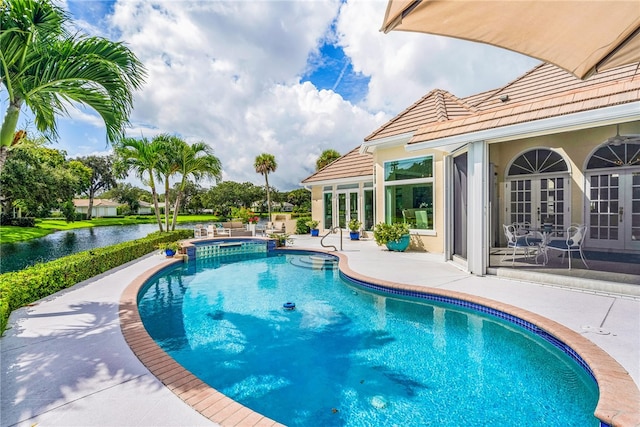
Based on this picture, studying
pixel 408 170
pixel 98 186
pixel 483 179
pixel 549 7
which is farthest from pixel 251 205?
pixel 549 7

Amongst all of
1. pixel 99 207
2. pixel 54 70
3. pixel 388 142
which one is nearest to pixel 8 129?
pixel 54 70

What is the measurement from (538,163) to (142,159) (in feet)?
61.1

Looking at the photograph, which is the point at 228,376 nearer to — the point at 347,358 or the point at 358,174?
the point at 347,358

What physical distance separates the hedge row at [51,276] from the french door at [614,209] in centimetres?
1558

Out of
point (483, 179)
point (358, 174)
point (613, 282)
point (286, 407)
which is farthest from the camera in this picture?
point (358, 174)

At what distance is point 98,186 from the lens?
5984 cm

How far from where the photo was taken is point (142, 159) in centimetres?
1656

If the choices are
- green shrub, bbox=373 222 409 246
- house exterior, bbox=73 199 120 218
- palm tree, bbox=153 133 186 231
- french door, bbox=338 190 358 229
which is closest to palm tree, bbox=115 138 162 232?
palm tree, bbox=153 133 186 231

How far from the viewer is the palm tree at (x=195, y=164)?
18.3m

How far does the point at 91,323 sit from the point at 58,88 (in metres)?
3.91

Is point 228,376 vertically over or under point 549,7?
under

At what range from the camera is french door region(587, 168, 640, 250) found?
9.84 metres

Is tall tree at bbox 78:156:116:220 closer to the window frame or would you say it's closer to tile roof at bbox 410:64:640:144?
the window frame

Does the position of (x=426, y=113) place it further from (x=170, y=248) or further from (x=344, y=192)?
(x=170, y=248)
